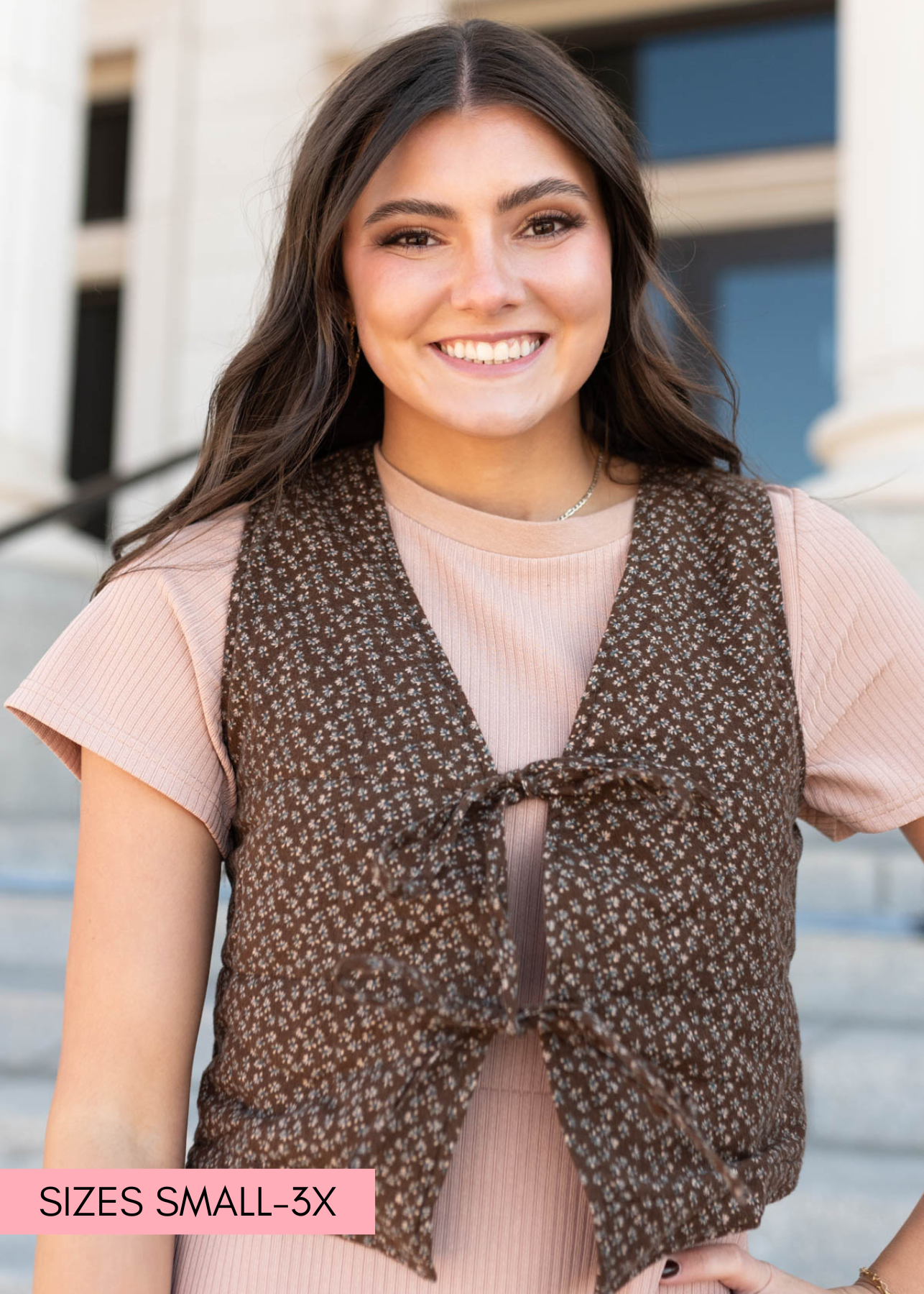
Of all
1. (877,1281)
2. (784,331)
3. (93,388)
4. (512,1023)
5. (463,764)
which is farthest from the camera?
(93,388)

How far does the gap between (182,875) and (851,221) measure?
4001 millimetres

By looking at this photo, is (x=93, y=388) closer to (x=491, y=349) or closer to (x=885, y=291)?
(x=885, y=291)

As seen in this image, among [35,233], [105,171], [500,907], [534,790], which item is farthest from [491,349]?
[105,171]

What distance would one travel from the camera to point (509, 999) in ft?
3.69

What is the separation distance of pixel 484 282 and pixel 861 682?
0.58m

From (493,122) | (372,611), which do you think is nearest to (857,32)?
(493,122)

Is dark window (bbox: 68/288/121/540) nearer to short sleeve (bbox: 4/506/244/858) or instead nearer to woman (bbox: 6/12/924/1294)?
woman (bbox: 6/12/924/1294)

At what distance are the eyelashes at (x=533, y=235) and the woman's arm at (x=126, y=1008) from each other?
64 centimetres

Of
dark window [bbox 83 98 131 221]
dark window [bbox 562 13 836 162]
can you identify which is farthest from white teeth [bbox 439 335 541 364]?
dark window [bbox 83 98 131 221]

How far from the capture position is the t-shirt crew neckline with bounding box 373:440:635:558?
1.47 meters

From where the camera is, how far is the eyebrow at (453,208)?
53.8 inches

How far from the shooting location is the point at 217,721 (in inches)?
51.3

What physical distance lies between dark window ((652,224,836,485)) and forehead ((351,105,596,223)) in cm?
548

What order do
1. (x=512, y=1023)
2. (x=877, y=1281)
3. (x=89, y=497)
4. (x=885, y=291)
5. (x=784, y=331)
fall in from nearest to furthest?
(x=512, y=1023) < (x=877, y=1281) < (x=885, y=291) < (x=89, y=497) < (x=784, y=331)
